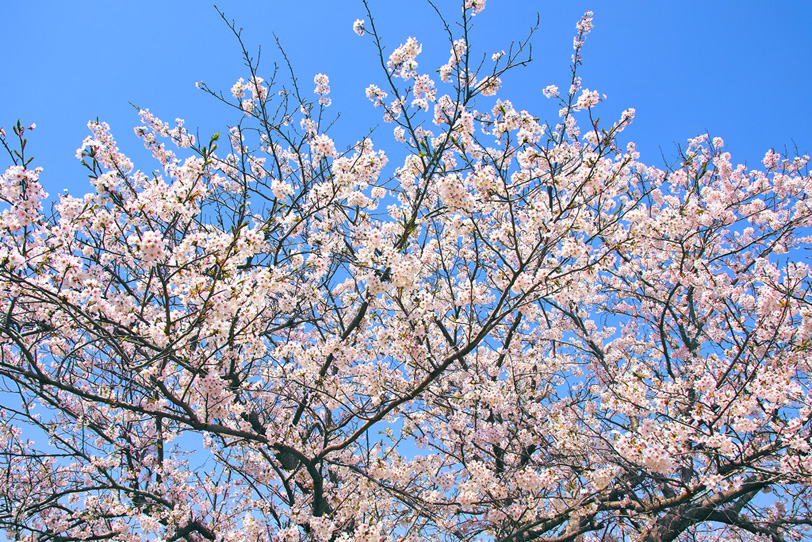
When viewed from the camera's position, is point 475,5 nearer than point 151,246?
No

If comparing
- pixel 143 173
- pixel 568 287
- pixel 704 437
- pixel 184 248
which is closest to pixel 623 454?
pixel 704 437

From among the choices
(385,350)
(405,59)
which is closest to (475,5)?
(405,59)

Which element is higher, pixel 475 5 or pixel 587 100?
pixel 475 5

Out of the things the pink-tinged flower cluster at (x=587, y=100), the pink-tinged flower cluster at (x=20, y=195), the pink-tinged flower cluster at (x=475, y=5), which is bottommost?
the pink-tinged flower cluster at (x=20, y=195)

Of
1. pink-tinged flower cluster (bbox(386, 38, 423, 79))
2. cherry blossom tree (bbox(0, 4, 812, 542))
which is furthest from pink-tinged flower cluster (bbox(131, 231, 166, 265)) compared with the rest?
pink-tinged flower cluster (bbox(386, 38, 423, 79))

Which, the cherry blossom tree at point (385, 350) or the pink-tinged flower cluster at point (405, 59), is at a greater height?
the pink-tinged flower cluster at point (405, 59)

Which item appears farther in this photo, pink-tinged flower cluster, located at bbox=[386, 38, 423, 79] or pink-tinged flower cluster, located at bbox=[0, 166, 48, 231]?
pink-tinged flower cluster, located at bbox=[386, 38, 423, 79]

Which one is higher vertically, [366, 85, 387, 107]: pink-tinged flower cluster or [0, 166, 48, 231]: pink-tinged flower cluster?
[366, 85, 387, 107]: pink-tinged flower cluster

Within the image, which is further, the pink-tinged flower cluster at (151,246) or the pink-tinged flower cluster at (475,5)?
the pink-tinged flower cluster at (475,5)

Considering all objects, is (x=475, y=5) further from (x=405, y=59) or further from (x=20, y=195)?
(x=20, y=195)

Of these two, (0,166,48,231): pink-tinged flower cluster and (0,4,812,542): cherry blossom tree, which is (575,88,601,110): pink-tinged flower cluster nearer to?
(0,4,812,542): cherry blossom tree

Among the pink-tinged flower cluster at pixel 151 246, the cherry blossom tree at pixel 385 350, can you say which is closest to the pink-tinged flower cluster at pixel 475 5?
the cherry blossom tree at pixel 385 350

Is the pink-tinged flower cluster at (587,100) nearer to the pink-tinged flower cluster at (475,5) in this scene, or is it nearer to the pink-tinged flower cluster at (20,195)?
the pink-tinged flower cluster at (475,5)

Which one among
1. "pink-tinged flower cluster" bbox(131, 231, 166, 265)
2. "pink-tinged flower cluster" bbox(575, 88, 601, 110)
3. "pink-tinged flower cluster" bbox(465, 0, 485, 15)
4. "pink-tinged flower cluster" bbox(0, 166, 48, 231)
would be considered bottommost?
"pink-tinged flower cluster" bbox(131, 231, 166, 265)
